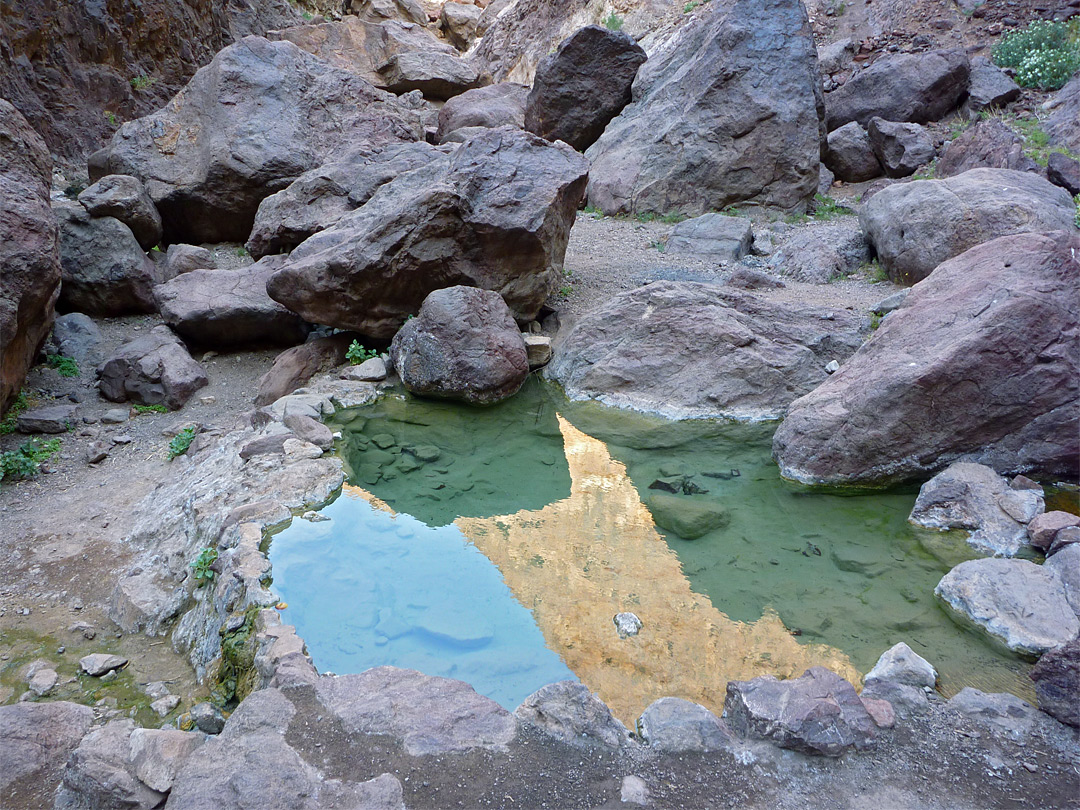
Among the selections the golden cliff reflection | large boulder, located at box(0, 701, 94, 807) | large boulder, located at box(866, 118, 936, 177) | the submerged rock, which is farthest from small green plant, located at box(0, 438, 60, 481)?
large boulder, located at box(866, 118, 936, 177)

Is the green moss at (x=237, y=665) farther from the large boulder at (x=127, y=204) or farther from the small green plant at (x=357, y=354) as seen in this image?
the large boulder at (x=127, y=204)

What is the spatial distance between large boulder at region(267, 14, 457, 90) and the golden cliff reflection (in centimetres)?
1420

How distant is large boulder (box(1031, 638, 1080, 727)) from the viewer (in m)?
2.77

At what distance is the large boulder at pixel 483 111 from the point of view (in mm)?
13328

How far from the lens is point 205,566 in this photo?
4156mm

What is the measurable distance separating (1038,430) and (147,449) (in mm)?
6604

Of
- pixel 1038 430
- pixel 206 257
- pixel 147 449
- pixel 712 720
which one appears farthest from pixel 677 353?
pixel 206 257

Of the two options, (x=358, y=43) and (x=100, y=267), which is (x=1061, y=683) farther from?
(x=358, y=43)

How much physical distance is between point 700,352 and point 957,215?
2920 millimetres

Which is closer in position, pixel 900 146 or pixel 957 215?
pixel 957 215

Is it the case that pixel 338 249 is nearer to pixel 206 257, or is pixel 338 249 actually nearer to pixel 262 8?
pixel 206 257

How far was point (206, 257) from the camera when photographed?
29.7ft

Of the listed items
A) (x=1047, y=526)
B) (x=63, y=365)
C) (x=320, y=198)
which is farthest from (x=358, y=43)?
(x=1047, y=526)

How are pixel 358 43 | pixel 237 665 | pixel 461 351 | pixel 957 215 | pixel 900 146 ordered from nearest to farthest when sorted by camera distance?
1. pixel 237 665
2. pixel 461 351
3. pixel 957 215
4. pixel 900 146
5. pixel 358 43
